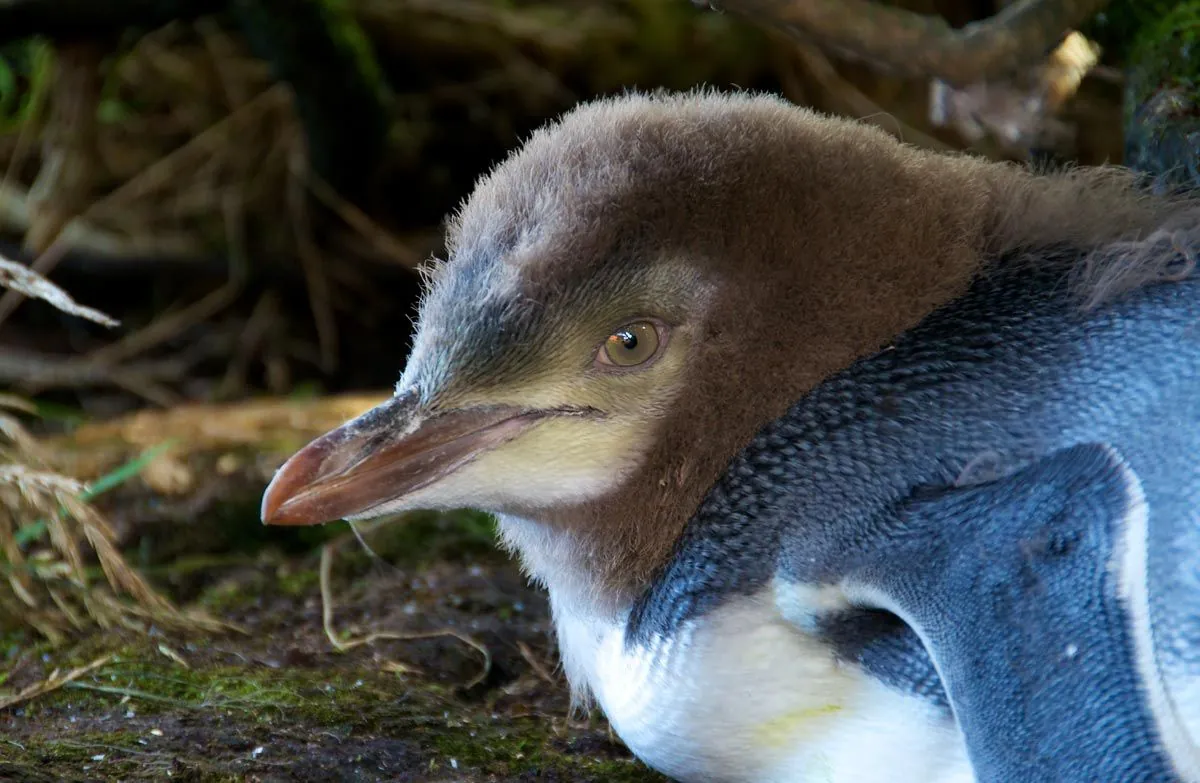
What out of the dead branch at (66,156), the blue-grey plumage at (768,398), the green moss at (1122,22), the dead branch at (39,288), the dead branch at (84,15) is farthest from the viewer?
the dead branch at (66,156)

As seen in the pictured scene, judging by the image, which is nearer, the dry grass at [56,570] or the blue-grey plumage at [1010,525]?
the blue-grey plumage at [1010,525]

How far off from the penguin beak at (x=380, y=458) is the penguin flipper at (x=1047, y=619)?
0.38 m

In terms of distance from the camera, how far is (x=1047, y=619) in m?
1.15

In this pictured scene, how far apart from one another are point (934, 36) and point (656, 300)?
0.67m

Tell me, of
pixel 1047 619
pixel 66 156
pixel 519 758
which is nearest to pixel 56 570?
pixel 519 758

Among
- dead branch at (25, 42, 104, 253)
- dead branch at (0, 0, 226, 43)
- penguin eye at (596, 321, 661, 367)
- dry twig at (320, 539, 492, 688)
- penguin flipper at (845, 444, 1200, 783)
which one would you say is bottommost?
dry twig at (320, 539, 492, 688)

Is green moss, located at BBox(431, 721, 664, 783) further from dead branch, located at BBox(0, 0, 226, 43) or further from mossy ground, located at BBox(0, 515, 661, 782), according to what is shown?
dead branch, located at BBox(0, 0, 226, 43)

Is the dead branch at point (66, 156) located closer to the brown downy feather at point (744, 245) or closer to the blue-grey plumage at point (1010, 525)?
the brown downy feather at point (744, 245)

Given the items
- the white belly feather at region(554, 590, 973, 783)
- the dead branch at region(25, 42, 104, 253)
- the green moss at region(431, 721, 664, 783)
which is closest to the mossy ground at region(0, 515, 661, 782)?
the green moss at region(431, 721, 664, 783)

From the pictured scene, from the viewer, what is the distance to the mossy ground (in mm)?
1465

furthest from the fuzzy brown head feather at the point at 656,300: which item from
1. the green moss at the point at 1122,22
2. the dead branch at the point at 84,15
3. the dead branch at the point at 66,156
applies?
the dead branch at the point at 66,156

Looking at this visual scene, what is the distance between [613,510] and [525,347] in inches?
7.3

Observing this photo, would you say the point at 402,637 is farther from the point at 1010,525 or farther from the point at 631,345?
the point at 1010,525

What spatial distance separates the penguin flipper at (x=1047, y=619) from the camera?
1097mm
